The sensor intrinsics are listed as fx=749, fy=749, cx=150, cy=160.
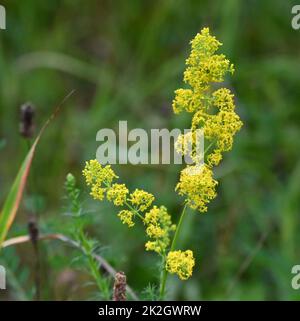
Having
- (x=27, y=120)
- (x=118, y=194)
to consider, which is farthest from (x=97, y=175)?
(x=27, y=120)

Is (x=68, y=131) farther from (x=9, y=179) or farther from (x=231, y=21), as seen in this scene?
(x=231, y=21)

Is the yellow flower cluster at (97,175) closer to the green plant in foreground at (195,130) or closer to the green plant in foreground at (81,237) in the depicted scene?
the green plant in foreground at (195,130)

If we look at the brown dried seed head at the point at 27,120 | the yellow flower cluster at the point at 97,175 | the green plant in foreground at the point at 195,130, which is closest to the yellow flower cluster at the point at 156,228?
the green plant in foreground at the point at 195,130

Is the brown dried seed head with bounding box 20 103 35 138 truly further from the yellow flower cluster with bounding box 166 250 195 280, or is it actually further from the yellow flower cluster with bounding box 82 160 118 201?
the yellow flower cluster with bounding box 166 250 195 280

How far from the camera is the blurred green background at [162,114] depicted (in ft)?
9.77

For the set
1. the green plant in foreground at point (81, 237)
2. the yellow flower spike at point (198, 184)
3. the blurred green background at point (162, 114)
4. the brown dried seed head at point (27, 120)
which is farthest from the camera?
the blurred green background at point (162, 114)

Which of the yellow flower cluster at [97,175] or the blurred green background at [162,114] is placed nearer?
the yellow flower cluster at [97,175]

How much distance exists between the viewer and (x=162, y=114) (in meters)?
3.77

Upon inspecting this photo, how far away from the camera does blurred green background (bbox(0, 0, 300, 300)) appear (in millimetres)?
2977

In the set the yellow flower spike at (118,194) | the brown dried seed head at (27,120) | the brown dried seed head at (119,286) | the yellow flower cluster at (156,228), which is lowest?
the brown dried seed head at (119,286)

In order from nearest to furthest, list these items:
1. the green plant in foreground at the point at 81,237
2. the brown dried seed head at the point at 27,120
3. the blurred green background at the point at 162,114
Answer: the green plant in foreground at the point at 81,237, the brown dried seed head at the point at 27,120, the blurred green background at the point at 162,114

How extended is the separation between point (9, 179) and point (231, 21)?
1255mm

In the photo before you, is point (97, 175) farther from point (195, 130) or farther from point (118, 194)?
point (195, 130)
